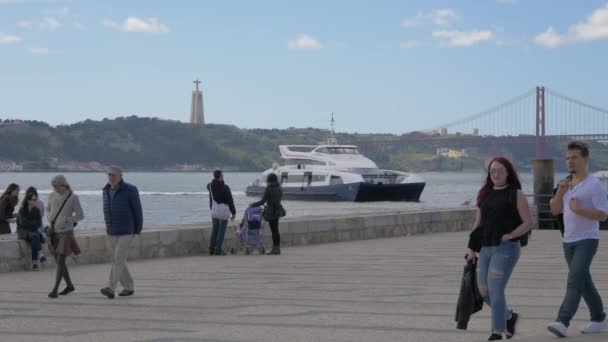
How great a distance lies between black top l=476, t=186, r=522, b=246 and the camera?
7227 mm

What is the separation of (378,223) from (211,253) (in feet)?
19.2

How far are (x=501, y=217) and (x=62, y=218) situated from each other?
532cm

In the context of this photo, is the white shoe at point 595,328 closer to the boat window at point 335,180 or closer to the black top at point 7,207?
the black top at point 7,207

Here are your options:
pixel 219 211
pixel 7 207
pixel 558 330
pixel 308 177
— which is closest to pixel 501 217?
pixel 558 330

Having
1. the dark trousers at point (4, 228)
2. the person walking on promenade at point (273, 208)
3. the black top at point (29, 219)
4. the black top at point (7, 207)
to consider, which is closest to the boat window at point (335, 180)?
the person walking on promenade at point (273, 208)

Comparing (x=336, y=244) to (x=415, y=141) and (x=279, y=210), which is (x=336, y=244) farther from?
(x=415, y=141)

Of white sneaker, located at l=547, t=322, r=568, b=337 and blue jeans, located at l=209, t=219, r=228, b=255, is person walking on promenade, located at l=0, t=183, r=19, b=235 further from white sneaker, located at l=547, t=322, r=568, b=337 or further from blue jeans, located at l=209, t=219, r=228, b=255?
white sneaker, located at l=547, t=322, r=568, b=337

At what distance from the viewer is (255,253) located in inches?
672

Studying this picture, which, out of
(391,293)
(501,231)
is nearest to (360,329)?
(501,231)

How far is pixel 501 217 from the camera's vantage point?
284 inches

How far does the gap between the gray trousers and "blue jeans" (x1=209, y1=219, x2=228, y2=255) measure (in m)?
5.39

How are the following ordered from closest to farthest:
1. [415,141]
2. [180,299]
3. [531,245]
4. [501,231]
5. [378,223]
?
[501,231]
[180,299]
[531,245]
[378,223]
[415,141]

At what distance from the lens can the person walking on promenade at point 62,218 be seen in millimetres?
10891

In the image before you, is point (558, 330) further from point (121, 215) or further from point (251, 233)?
point (251, 233)
